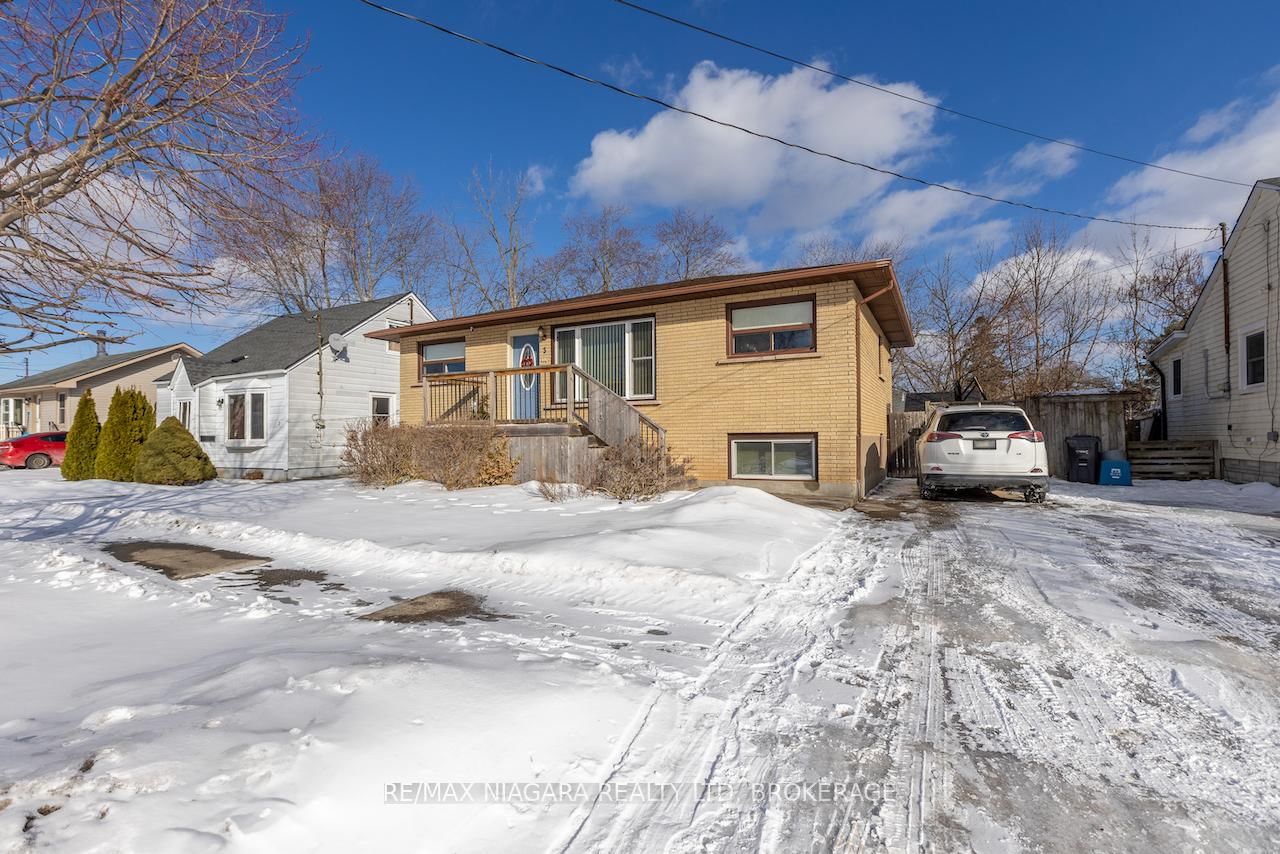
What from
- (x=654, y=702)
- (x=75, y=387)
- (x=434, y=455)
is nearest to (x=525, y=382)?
(x=434, y=455)

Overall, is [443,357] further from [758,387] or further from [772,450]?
[772,450]

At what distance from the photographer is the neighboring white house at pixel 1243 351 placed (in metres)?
10.9

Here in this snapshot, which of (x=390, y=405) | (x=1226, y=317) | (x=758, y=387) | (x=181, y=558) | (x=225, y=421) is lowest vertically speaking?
(x=181, y=558)

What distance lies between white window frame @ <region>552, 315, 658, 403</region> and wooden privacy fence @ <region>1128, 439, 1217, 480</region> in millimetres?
11330

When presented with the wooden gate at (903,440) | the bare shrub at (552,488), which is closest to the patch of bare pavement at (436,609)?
the bare shrub at (552,488)

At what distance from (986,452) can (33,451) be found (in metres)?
30.7

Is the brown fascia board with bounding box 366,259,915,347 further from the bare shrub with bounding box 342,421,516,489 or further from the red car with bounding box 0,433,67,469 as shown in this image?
the red car with bounding box 0,433,67,469

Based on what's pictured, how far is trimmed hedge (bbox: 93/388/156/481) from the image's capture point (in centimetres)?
1484

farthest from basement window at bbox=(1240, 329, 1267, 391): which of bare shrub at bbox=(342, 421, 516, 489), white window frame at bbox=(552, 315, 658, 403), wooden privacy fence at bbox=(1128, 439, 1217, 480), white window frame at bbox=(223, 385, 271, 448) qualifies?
white window frame at bbox=(223, 385, 271, 448)

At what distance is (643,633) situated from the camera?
3.54m

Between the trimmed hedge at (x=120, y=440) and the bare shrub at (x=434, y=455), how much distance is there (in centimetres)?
815

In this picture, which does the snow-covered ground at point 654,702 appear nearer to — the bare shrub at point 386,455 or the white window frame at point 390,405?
the bare shrub at point 386,455

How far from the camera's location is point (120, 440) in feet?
49.1

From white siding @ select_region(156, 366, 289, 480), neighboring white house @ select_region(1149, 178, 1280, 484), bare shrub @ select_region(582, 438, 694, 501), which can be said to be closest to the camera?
bare shrub @ select_region(582, 438, 694, 501)
